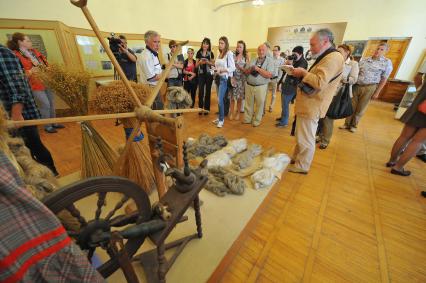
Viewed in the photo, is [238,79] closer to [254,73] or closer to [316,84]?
[254,73]

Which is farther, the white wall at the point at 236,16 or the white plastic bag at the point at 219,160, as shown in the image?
the white wall at the point at 236,16

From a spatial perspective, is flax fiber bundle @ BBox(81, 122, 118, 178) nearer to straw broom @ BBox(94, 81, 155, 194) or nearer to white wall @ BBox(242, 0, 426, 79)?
straw broom @ BBox(94, 81, 155, 194)

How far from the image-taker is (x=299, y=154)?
2.07 m

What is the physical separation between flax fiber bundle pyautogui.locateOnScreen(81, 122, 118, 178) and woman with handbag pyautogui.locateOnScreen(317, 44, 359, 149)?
2.73 m

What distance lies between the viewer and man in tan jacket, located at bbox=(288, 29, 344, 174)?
4.99 feet

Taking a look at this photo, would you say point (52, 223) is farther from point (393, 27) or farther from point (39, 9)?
point (393, 27)

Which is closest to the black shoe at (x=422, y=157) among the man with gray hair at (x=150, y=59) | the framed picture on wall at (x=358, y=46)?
the man with gray hair at (x=150, y=59)

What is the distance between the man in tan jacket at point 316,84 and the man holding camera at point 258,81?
52.0 inches

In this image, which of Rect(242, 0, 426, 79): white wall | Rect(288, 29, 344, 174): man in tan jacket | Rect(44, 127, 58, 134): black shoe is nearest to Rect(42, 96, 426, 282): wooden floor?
Rect(44, 127, 58, 134): black shoe

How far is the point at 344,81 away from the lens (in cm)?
250

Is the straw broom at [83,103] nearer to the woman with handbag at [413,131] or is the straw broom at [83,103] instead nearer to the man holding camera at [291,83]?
the man holding camera at [291,83]

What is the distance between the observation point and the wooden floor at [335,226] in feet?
3.86

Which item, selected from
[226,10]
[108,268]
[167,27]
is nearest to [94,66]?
[167,27]

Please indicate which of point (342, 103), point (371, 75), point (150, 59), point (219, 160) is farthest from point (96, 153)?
point (371, 75)
